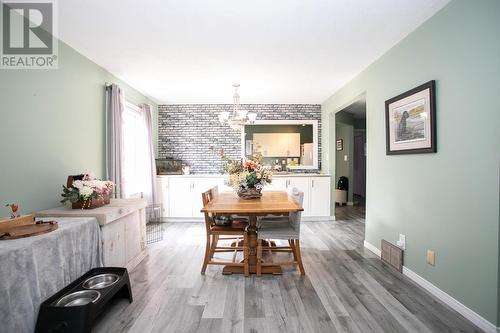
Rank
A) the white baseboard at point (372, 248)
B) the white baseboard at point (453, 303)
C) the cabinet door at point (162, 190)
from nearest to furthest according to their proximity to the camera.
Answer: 1. the white baseboard at point (453, 303)
2. the white baseboard at point (372, 248)
3. the cabinet door at point (162, 190)

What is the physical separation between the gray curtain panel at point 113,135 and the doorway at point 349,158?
4958 mm

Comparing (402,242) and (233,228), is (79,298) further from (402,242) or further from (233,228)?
(402,242)

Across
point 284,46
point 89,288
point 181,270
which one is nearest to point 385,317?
point 181,270

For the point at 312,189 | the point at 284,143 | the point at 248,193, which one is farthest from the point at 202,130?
the point at 248,193

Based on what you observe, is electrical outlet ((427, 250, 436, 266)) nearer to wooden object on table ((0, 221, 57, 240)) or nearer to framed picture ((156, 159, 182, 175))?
wooden object on table ((0, 221, 57, 240))

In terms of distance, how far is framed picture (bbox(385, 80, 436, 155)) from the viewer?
223 cm

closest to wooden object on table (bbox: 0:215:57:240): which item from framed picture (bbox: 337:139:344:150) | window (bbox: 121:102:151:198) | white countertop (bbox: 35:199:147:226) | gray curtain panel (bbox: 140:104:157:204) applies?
white countertop (bbox: 35:199:147:226)

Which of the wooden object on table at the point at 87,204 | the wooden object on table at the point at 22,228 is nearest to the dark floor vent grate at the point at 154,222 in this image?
the wooden object on table at the point at 87,204

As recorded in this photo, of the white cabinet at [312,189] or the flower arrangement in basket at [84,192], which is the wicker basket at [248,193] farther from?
the white cabinet at [312,189]

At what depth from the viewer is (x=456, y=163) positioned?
1.99 meters

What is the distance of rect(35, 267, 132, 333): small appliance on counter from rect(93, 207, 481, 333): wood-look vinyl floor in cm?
23

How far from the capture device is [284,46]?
2.75 metres

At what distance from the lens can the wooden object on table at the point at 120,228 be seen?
2.29 m

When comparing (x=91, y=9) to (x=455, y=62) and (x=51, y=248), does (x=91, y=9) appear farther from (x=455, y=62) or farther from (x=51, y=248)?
(x=455, y=62)
